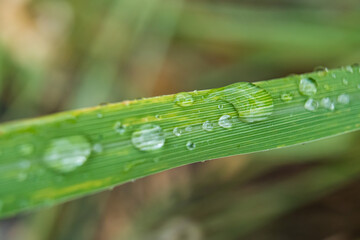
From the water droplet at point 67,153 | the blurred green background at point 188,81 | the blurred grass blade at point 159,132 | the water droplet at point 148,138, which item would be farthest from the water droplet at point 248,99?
the blurred green background at point 188,81

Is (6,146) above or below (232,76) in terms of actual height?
above

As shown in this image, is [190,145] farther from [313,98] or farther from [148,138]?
[313,98]

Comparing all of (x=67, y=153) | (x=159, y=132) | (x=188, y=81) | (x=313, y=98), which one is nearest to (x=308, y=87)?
(x=313, y=98)

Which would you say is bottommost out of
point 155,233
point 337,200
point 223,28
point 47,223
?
point 47,223

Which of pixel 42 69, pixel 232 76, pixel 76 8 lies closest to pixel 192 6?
pixel 232 76

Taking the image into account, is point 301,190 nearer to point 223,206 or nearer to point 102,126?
point 223,206

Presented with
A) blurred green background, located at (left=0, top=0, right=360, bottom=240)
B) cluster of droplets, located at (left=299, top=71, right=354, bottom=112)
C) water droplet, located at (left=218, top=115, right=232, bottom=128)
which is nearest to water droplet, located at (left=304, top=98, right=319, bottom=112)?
cluster of droplets, located at (left=299, top=71, right=354, bottom=112)

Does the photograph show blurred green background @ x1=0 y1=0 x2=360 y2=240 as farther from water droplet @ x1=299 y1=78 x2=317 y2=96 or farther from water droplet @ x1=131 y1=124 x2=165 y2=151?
water droplet @ x1=131 y1=124 x2=165 y2=151

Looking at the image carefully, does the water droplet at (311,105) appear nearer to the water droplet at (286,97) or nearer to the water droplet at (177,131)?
the water droplet at (286,97)

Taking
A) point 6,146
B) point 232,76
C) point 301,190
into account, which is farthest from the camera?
point 232,76
